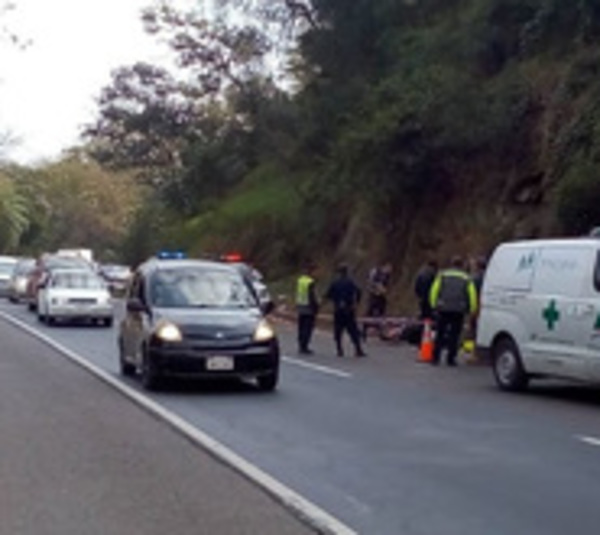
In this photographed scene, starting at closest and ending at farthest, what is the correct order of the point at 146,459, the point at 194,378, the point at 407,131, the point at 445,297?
the point at 146,459
the point at 194,378
the point at 445,297
the point at 407,131

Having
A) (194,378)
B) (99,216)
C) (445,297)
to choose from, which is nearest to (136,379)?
(194,378)

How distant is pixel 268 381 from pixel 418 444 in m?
5.10

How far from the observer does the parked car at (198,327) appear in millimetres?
16953

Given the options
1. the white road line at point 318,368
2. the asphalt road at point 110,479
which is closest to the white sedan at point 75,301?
the white road line at point 318,368

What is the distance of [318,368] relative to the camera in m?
21.8

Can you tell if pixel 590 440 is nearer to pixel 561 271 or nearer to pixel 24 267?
pixel 561 271

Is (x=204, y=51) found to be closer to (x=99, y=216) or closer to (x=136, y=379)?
(x=136, y=379)

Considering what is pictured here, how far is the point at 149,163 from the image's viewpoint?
6506 cm

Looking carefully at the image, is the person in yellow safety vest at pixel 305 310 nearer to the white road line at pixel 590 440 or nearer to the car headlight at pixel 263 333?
the car headlight at pixel 263 333

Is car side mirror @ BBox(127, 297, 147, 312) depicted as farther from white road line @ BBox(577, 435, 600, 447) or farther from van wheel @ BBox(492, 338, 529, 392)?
white road line @ BBox(577, 435, 600, 447)

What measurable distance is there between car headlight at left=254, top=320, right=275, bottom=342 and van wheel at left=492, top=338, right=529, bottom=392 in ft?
10.8

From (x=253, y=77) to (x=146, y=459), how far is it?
41870 mm

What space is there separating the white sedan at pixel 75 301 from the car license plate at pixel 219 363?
17.3 metres

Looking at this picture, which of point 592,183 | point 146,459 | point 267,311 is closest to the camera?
point 146,459
